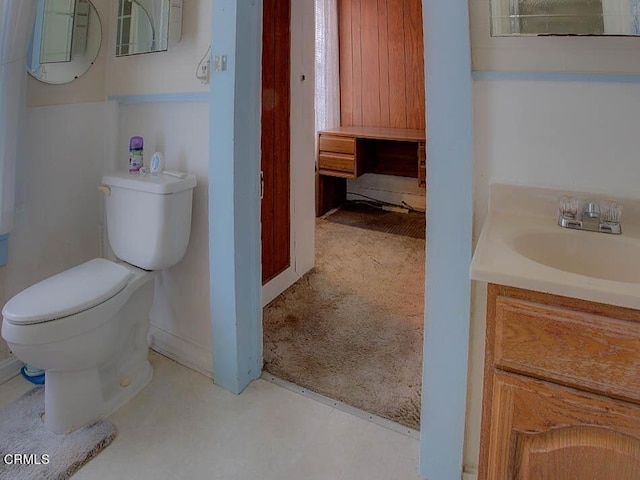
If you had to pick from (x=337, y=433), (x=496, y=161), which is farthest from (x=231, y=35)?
(x=337, y=433)

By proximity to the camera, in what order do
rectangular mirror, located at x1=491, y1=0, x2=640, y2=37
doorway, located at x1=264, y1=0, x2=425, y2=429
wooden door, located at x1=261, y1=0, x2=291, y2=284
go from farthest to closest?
wooden door, located at x1=261, y1=0, x2=291, y2=284 < doorway, located at x1=264, y1=0, x2=425, y2=429 < rectangular mirror, located at x1=491, y1=0, x2=640, y2=37

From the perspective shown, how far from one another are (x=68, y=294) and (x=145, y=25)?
1.06 m

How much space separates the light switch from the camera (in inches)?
64.7

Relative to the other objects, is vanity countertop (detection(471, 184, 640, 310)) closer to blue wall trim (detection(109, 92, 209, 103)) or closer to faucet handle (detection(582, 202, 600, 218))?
faucet handle (detection(582, 202, 600, 218))

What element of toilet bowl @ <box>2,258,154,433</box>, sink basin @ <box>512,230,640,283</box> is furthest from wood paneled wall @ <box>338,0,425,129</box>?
sink basin @ <box>512,230,640,283</box>

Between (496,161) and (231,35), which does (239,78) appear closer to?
(231,35)

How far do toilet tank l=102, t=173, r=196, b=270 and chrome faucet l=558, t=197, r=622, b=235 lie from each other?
1.27 meters

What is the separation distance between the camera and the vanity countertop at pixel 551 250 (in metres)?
0.85

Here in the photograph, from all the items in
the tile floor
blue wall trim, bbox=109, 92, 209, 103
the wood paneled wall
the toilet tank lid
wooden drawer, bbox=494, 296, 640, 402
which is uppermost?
the wood paneled wall

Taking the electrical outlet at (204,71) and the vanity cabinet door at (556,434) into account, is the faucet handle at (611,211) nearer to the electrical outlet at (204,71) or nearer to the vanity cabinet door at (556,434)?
the vanity cabinet door at (556,434)

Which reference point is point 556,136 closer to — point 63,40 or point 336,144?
point 63,40

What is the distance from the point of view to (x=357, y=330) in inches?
94.1

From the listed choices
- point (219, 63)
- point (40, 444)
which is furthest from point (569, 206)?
point (40, 444)

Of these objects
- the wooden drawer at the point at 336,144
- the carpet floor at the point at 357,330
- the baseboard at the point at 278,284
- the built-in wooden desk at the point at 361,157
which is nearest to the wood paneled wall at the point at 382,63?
the built-in wooden desk at the point at 361,157
